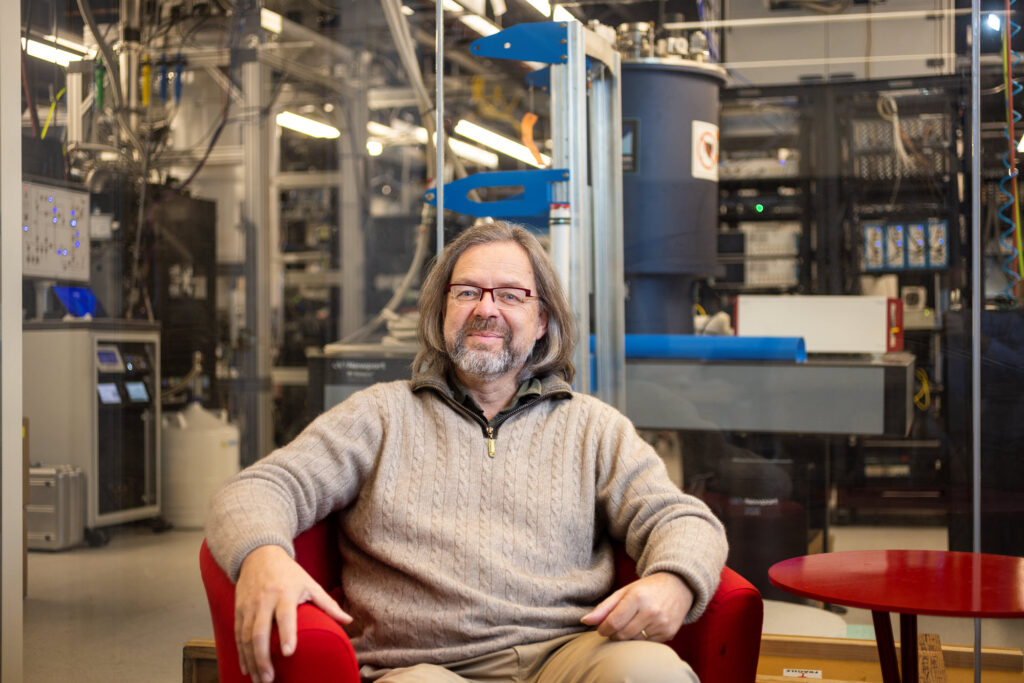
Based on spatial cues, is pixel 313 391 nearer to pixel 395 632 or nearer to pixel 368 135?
pixel 368 135

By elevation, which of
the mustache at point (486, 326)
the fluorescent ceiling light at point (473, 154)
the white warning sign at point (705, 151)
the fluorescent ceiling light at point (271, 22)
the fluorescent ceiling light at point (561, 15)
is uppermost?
the fluorescent ceiling light at point (271, 22)

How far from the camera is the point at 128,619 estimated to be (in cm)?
340

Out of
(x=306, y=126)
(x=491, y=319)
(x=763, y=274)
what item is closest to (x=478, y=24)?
(x=763, y=274)

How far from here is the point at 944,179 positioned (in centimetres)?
274

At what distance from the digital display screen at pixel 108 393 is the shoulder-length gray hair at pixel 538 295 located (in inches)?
90.4

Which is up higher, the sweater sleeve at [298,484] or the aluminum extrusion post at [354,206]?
the aluminum extrusion post at [354,206]

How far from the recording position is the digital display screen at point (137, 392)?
4.12m

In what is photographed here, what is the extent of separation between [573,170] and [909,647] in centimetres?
147

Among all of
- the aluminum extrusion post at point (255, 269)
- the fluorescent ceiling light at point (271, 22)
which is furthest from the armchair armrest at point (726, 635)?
the fluorescent ceiling light at point (271, 22)

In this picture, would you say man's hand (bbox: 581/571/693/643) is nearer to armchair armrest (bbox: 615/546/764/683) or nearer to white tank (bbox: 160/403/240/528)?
armchair armrest (bbox: 615/546/764/683)

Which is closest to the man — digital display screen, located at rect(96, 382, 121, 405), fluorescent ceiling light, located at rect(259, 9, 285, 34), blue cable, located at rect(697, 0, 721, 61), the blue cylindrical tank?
the blue cylindrical tank

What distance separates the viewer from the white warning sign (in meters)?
2.91

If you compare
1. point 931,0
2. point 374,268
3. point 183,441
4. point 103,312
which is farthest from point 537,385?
point 374,268

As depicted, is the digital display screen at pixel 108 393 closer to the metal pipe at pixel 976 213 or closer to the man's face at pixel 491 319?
the man's face at pixel 491 319
